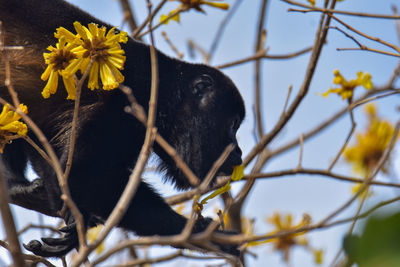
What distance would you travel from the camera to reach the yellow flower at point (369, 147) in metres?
4.11

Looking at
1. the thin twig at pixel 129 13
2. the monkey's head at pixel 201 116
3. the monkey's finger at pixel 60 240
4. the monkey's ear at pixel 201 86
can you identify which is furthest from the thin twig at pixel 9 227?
the thin twig at pixel 129 13

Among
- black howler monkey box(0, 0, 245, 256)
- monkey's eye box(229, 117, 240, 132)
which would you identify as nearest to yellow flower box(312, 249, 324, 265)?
black howler monkey box(0, 0, 245, 256)

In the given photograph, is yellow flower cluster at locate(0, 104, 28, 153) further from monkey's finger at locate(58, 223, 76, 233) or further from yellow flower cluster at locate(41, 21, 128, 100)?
monkey's finger at locate(58, 223, 76, 233)

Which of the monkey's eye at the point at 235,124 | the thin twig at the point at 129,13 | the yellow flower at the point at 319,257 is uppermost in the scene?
the thin twig at the point at 129,13

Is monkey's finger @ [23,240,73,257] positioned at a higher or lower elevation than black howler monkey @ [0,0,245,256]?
lower

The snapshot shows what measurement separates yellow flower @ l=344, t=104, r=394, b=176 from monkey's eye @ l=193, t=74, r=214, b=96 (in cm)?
132

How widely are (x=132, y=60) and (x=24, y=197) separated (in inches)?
41.7

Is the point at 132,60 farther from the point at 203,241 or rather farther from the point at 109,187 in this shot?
the point at 203,241

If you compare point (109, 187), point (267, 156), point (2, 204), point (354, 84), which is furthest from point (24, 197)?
point (2, 204)

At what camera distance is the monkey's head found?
3.48 metres

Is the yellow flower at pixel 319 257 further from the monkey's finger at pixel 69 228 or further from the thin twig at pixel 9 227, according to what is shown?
the thin twig at pixel 9 227

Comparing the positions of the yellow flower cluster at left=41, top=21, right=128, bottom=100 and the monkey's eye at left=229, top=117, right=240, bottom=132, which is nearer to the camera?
the yellow flower cluster at left=41, top=21, right=128, bottom=100

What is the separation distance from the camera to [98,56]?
208 centimetres

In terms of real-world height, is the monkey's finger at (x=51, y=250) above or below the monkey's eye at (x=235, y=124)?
below
